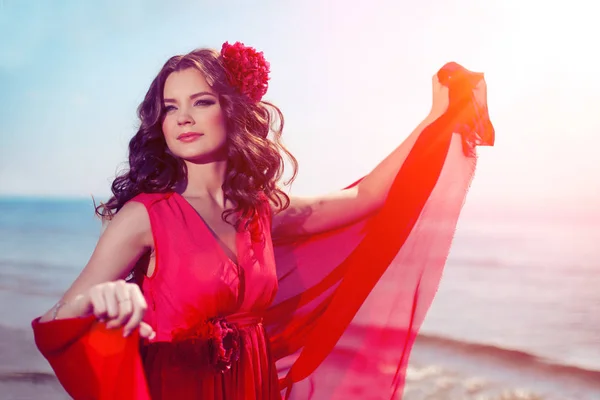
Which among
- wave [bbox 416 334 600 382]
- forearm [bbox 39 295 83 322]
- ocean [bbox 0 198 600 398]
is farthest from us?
wave [bbox 416 334 600 382]

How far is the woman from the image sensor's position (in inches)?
47.2

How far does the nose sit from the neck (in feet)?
0.32

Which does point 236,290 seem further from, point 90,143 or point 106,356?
point 90,143

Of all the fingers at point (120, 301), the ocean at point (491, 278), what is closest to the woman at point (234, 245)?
the fingers at point (120, 301)

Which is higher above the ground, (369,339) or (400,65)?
(400,65)

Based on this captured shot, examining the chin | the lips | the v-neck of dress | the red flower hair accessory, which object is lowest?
the v-neck of dress

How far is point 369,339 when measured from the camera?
1.66 m

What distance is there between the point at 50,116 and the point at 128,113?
259 millimetres

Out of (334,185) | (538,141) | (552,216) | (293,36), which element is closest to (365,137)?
(334,185)

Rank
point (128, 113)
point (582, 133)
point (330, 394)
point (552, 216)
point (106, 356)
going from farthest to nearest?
point (552, 216) → point (582, 133) → point (128, 113) → point (330, 394) → point (106, 356)

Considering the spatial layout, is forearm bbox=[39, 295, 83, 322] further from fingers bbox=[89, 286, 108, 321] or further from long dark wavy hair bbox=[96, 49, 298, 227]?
long dark wavy hair bbox=[96, 49, 298, 227]

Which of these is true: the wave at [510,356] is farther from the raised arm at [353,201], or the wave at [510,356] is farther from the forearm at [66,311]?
the forearm at [66,311]

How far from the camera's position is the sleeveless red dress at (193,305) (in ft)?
4.58

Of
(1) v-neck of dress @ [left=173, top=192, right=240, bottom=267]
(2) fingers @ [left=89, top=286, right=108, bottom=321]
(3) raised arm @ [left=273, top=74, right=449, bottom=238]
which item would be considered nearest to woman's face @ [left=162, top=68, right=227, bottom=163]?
(1) v-neck of dress @ [left=173, top=192, right=240, bottom=267]
